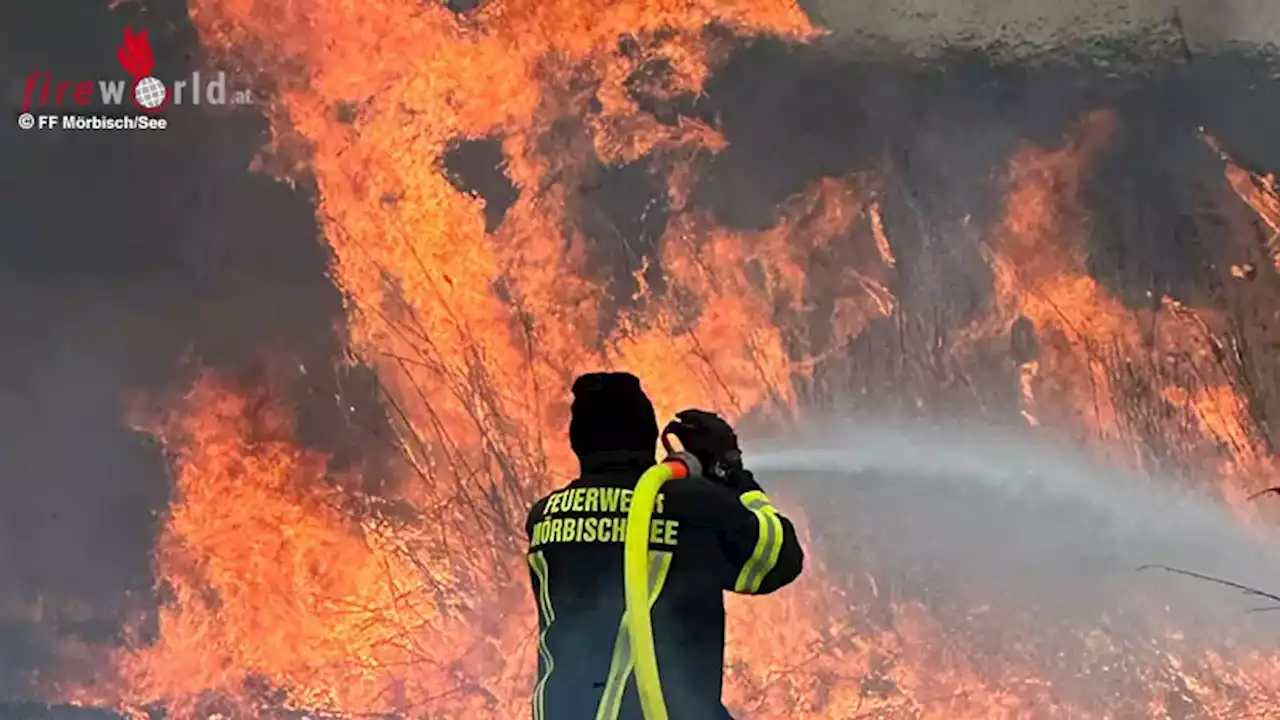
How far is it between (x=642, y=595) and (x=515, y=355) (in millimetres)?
985

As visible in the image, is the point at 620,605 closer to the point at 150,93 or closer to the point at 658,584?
the point at 658,584

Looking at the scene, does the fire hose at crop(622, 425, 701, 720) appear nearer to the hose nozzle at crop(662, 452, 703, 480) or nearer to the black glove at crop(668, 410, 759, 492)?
the hose nozzle at crop(662, 452, 703, 480)

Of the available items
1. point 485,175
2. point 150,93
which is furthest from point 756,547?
point 150,93

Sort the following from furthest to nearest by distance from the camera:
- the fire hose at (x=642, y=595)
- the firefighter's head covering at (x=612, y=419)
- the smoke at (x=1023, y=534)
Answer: the smoke at (x=1023, y=534), the firefighter's head covering at (x=612, y=419), the fire hose at (x=642, y=595)

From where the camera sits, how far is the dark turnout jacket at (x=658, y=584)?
153 cm

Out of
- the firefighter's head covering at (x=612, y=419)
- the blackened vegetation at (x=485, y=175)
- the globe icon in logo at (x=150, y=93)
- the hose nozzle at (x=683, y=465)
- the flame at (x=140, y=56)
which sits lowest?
the hose nozzle at (x=683, y=465)

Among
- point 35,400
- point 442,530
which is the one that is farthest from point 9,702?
point 442,530

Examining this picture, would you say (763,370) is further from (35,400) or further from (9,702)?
(9,702)

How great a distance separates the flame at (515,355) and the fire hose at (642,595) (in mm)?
812

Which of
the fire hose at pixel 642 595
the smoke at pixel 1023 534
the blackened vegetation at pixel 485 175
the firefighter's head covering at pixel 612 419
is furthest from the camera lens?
the blackened vegetation at pixel 485 175

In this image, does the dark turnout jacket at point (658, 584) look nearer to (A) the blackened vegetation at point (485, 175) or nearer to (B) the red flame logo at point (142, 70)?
(A) the blackened vegetation at point (485, 175)

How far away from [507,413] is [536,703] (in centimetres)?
91

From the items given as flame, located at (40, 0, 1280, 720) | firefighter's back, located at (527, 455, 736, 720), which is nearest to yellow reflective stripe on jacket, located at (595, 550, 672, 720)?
firefighter's back, located at (527, 455, 736, 720)
